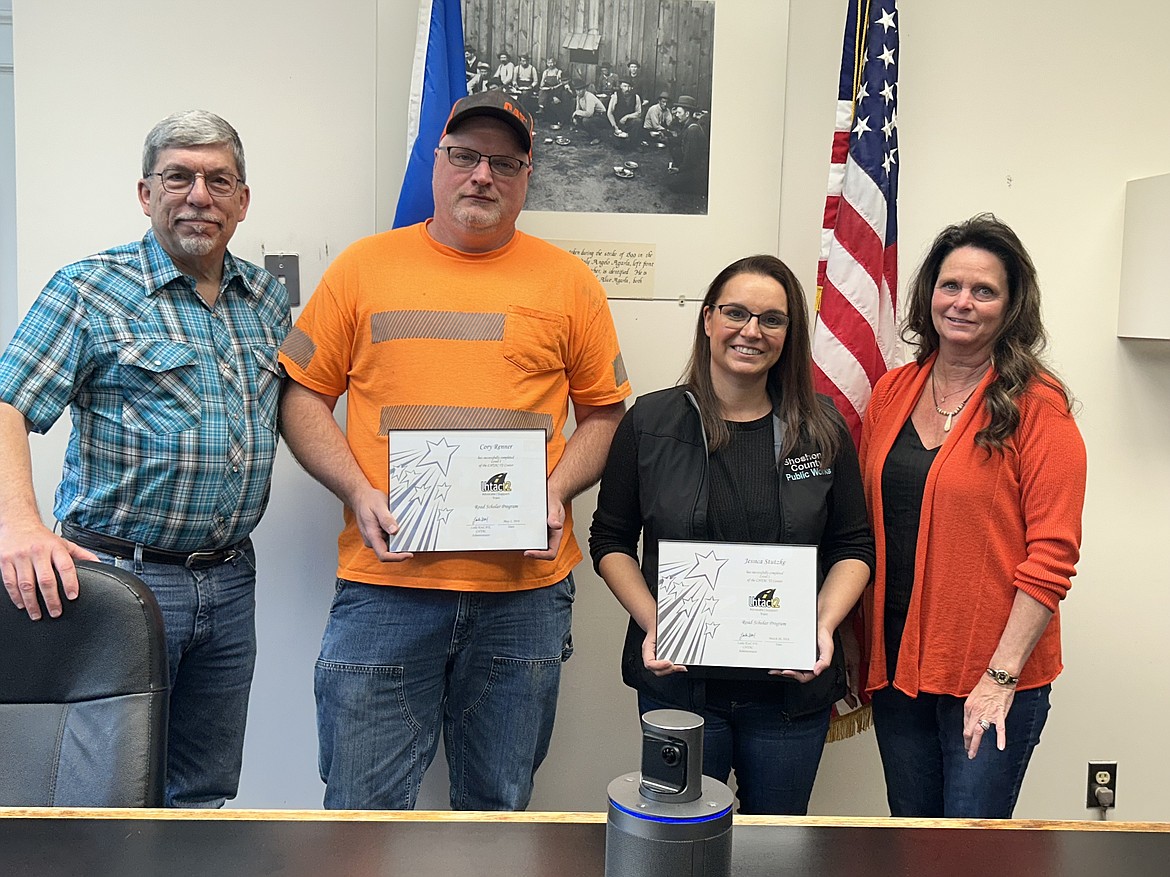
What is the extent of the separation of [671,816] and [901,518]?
4.24 feet

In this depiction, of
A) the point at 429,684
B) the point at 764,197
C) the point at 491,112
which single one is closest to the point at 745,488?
the point at 429,684

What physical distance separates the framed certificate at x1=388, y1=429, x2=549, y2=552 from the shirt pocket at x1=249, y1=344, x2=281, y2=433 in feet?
1.15

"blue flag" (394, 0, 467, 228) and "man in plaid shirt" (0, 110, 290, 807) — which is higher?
"blue flag" (394, 0, 467, 228)

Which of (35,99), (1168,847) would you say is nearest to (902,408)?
(1168,847)

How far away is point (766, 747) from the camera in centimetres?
204

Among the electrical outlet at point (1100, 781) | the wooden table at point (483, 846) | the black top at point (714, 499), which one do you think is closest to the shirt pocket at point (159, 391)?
the black top at point (714, 499)

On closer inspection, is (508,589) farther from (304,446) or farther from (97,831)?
(97,831)

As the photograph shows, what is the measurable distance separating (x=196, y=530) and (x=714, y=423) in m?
A: 1.08

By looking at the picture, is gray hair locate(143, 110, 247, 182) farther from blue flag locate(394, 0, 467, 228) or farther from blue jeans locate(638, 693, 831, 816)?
blue jeans locate(638, 693, 831, 816)

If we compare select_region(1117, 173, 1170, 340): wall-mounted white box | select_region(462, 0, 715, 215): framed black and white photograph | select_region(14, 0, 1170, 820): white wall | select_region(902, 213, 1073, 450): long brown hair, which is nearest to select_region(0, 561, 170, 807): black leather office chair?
select_region(14, 0, 1170, 820): white wall

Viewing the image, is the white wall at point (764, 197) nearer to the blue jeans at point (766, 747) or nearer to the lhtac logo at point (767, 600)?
the blue jeans at point (766, 747)

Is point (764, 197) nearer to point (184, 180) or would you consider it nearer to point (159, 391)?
point (184, 180)

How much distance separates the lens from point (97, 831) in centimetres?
122

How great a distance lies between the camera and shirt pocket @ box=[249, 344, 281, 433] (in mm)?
2223
